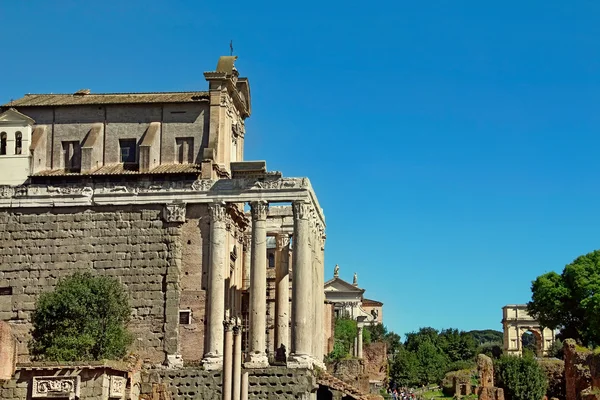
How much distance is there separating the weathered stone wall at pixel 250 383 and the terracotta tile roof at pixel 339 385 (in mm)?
3037

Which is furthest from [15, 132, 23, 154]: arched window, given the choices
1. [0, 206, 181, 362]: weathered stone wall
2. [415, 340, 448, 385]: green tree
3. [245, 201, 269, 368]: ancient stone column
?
[415, 340, 448, 385]: green tree

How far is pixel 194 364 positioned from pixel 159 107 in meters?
12.8

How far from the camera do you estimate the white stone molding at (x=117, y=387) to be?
1623 inches

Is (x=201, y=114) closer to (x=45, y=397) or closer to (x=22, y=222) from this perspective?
(x=22, y=222)

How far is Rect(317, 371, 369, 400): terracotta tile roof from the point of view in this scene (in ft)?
166

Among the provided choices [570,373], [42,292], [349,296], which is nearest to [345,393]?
[570,373]

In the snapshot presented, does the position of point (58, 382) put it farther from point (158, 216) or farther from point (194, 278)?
point (158, 216)

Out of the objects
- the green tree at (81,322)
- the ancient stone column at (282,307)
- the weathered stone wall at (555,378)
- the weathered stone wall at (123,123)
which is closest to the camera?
the green tree at (81,322)

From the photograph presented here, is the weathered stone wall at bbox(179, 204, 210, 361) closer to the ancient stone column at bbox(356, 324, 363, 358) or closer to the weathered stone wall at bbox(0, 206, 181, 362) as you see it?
the weathered stone wall at bbox(0, 206, 181, 362)

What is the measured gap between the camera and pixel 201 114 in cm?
5231

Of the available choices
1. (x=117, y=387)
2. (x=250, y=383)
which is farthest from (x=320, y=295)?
(x=117, y=387)

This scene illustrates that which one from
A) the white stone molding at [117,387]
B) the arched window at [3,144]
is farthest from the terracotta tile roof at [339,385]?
the arched window at [3,144]

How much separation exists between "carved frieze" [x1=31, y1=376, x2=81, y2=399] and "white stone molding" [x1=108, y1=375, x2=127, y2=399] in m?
1.56

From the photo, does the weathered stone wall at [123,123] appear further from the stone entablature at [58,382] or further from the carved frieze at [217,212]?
the stone entablature at [58,382]
